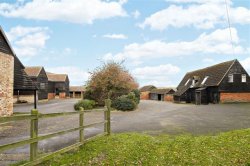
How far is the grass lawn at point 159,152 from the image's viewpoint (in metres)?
7.08

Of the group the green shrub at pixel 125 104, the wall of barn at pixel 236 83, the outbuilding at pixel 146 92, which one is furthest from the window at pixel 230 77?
the outbuilding at pixel 146 92

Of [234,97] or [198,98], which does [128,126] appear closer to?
[234,97]

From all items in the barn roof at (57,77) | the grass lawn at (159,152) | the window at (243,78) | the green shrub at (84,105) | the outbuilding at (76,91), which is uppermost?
the barn roof at (57,77)

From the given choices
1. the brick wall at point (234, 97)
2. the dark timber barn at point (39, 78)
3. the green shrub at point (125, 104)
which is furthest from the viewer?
the dark timber barn at point (39, 78)

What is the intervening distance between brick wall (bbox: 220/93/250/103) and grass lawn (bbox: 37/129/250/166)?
30.8 metres

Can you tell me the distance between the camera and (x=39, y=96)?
180 feet

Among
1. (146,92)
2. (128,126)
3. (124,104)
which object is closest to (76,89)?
(146,92)

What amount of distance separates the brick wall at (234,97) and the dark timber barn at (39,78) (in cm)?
3629

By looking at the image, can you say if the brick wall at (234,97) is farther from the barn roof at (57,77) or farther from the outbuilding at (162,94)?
the barn roof at (57,77)

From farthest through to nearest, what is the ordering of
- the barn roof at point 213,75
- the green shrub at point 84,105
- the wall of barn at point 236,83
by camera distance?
the barn roof at point 213,75, the wall of barn at point 236,83, the green shrub at point 84,105

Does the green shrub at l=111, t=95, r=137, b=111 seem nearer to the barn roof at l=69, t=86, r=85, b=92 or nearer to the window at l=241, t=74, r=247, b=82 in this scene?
the window at l=241, t=74, r=247, b=82

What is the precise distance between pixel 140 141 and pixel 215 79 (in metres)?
34.2

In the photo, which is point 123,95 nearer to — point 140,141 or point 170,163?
point 140,141

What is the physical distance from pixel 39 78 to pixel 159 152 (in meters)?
51.9
